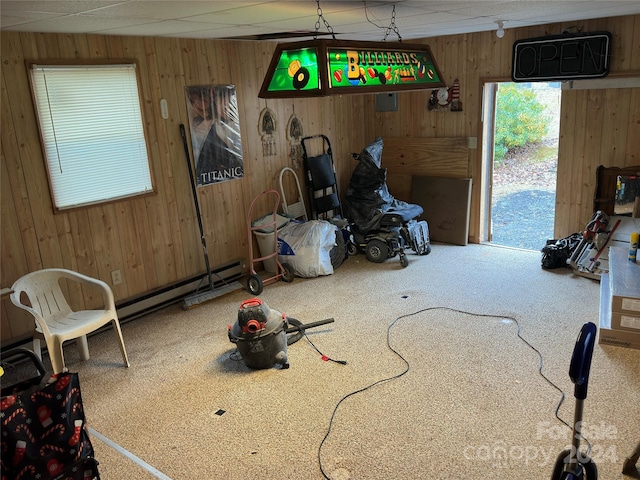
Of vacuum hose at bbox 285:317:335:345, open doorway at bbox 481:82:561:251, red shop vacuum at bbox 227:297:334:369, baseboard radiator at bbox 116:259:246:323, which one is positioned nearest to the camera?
red shop vacuum at bbox 227:297:334:369

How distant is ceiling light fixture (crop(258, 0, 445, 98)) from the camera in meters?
2.91

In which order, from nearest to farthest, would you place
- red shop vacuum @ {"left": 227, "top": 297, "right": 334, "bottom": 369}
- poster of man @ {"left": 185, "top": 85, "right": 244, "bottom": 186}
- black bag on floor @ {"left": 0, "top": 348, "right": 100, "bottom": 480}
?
black bag on floor @ {"left": 0, "top": 348, "right": 100, "bottom": 480}
red shop vacuum @ {"left": 227, "top": 297, "right": 334, "bottom": 369}
poster of man @ {"left": 185, "top": 85, "right": 244, "bottom": 186}

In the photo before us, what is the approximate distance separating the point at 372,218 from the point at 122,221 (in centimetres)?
276

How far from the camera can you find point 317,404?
11.0 ft

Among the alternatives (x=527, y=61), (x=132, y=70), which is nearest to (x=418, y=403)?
(x=132, y=70)

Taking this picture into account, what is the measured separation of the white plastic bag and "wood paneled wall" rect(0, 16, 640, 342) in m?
0.51

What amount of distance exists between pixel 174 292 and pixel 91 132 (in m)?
1.66

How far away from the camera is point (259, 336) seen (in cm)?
367

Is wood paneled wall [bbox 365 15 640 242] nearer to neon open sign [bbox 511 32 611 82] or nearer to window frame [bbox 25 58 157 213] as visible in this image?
neon open sign [bbox 511 32 611 82]

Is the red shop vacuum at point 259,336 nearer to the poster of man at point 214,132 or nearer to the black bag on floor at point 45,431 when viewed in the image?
the black bag on floor at point 45,431

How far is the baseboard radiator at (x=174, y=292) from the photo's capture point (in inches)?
188

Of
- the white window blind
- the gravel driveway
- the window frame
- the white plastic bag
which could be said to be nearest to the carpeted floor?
the white plastic bag

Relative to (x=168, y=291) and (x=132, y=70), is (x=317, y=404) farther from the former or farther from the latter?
(x=132, y=70)

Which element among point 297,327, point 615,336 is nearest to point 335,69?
point 297,327
